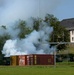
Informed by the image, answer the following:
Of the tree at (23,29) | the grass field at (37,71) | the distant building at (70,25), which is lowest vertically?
the grass field at (37,71)

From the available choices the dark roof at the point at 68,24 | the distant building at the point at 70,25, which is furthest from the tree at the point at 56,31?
the dark roof at the point at 68,24

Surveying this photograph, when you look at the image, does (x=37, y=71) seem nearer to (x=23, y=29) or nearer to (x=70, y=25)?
(x=23, y=29)

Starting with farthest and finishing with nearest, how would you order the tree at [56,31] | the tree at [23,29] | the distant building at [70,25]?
the distant building at [70,25]
the tree at [56,31]
the tree at [23,29]

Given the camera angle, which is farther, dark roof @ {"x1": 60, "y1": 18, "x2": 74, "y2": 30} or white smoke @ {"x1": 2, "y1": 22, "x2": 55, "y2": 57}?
dark roof @ {"x1": 60, "y1": 18, "x2": 74, "y2": 30}

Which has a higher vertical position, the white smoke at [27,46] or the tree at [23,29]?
the tree at [23,29]

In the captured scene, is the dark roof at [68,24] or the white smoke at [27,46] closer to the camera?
the white smoke at [27,46]

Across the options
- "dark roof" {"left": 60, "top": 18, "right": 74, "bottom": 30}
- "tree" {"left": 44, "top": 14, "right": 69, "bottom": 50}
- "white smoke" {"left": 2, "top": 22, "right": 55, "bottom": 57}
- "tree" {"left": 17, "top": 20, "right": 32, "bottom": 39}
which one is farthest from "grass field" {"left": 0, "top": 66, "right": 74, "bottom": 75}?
"dark roof" {"left": 60, "top": 18, "right": 74, "bottom": 30}

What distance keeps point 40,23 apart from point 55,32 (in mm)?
8753

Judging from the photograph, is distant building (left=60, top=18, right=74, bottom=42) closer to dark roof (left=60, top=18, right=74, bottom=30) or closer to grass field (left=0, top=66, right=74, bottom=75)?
dark roof (left=60, top=18, right=74, bottom=30)

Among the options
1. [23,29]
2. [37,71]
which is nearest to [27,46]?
[23,29]

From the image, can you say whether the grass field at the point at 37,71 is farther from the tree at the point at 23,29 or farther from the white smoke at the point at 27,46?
the tree at the point at 23,29

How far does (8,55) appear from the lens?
86.8 m

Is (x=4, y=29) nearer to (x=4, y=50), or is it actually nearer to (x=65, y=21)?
(x=4, y=50)

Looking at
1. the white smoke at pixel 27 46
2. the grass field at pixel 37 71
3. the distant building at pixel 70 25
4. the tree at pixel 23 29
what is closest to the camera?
the grass field at pixel 37 71
